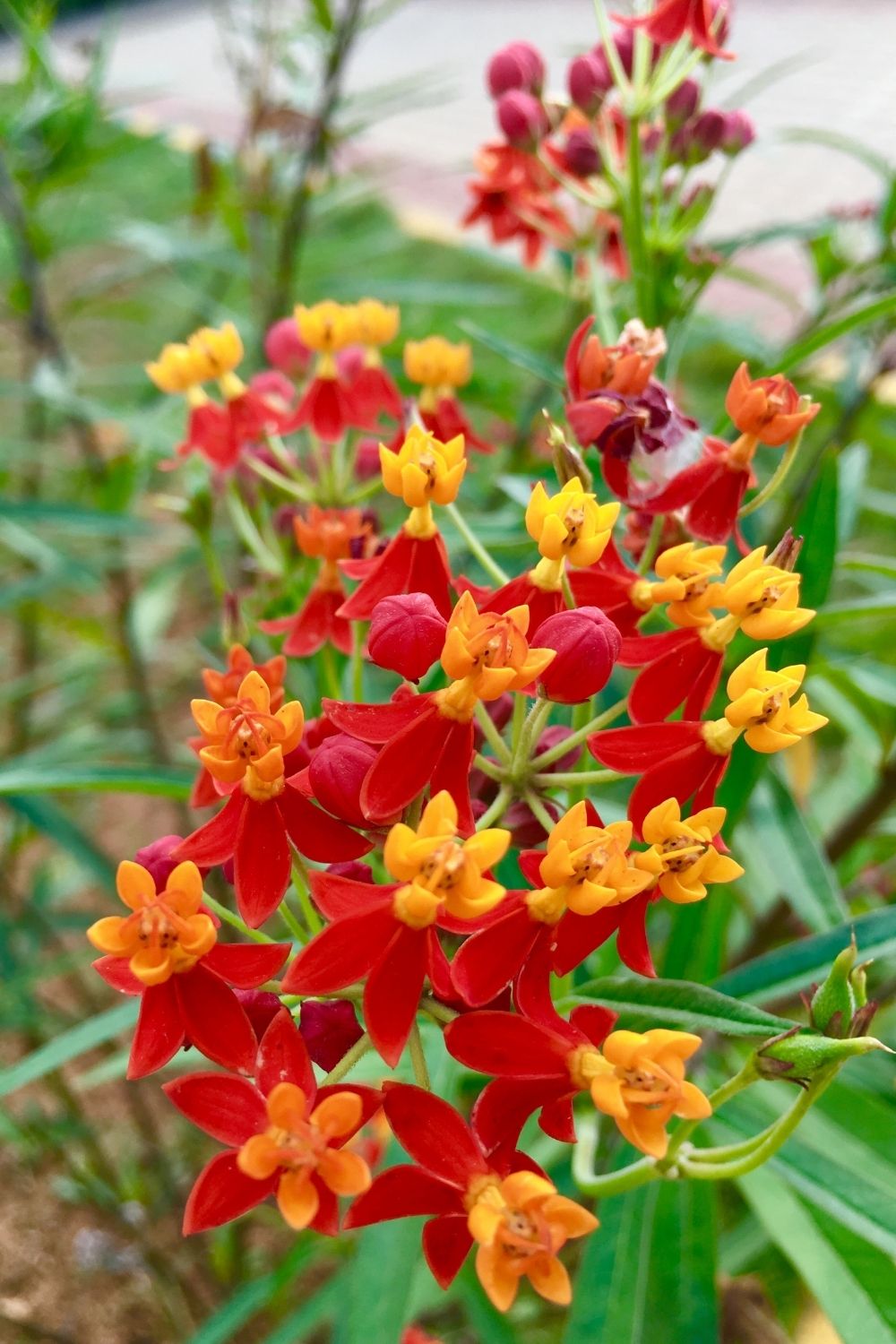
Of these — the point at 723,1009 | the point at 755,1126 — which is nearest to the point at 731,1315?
the point at 755,1126

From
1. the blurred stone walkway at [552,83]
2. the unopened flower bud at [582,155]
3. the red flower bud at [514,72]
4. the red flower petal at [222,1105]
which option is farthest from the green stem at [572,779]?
the blurred stone walkway at [552,83]

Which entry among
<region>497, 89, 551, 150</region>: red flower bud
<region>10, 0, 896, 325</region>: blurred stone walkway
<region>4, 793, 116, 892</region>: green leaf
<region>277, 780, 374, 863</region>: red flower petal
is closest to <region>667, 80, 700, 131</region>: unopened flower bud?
<region>497, 89, 551, 150</region>: red flower bud

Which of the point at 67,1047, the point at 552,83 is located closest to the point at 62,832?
the point at 67,1047

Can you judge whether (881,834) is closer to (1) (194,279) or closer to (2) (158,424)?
(2) (158,424)

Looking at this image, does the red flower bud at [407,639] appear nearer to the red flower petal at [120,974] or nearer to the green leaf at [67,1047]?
the red flower petal at [120,974]

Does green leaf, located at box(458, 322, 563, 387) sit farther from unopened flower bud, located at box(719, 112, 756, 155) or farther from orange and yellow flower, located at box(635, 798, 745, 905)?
orange and yellow flower, located at box(635, 798, 745, 905)

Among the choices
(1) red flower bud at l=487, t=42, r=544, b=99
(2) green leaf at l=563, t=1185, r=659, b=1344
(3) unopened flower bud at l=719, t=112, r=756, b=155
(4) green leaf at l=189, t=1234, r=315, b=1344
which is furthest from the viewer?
(4) green leaf at l=189, t=1234, r=315, b=1344

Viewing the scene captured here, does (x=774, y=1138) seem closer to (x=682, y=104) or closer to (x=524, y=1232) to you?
(x=524, y=1232)
